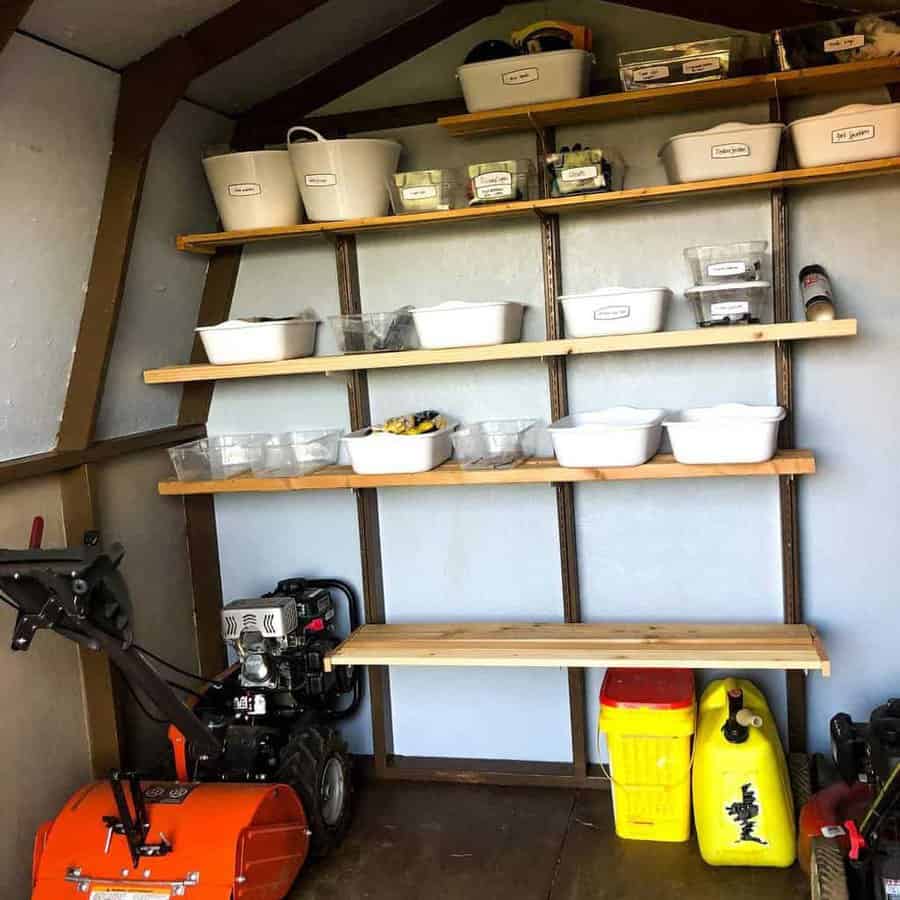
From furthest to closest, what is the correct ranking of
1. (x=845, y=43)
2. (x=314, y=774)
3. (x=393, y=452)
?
(x=393, y=452) < (x=314, y=774) < (x=845, y=43)

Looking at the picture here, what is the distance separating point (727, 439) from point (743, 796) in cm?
98

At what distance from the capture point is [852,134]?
8.82 feet

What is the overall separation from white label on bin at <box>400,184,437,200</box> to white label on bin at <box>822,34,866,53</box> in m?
1.13

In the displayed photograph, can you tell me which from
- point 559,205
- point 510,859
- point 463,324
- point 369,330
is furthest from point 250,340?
point 510,859

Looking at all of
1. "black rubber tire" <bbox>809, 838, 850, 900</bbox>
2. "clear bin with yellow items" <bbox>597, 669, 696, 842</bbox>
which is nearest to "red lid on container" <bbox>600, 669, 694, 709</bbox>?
"clear bin with yellow items" <bbox>597, 669, 696, 842</bbox>

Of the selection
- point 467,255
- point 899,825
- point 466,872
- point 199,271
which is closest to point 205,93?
point 199,271

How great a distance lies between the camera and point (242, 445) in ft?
10.9

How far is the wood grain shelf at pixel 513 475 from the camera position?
2.79 metres

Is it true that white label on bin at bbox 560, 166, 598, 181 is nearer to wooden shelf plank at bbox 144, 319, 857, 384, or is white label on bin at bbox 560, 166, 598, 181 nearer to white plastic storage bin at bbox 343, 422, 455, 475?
wooden shelf plank at bbox 144, 319, 857, 384

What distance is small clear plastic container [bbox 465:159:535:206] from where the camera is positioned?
290 cm

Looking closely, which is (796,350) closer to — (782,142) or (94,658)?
(782,142)

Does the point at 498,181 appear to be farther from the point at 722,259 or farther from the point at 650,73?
the point at 722,259

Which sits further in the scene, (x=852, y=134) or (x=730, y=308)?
(x=730, y=308)

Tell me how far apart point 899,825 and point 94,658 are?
2.14 metres
